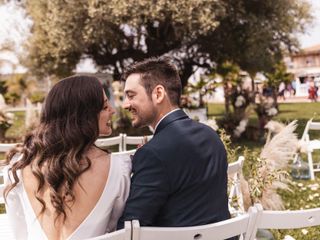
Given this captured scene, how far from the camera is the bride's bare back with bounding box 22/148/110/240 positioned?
6.47 feet

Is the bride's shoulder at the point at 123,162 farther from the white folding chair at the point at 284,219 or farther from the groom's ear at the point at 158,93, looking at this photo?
the white folding chair at the point at 284,219

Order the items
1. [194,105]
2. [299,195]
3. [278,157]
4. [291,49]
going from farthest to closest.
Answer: [291,49], [194,105], [299,195], [278,157]

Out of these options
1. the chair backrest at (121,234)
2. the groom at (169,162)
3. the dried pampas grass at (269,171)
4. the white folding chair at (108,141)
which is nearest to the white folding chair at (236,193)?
the dried pampas grass at (269,171)

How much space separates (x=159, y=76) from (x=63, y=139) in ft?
1.72

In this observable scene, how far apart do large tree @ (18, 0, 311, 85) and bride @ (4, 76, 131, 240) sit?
10.6m

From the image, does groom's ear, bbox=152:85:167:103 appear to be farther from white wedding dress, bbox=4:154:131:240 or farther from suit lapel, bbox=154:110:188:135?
white wedding dress, bbox=4:154:131:240

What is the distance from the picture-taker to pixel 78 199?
6.44ft

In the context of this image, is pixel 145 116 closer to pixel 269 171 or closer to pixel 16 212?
pixel 16 212

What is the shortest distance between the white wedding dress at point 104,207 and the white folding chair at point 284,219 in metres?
0.59

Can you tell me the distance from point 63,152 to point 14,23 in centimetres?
1532

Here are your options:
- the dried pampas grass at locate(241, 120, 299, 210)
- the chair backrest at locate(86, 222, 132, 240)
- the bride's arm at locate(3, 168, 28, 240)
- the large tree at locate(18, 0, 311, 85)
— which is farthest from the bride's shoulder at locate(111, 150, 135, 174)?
the large tree at locate(18, 0, 311, 85)

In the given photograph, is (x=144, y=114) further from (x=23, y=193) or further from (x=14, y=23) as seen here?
(x=14, y=23)

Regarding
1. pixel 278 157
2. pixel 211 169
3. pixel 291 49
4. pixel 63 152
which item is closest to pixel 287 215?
pixel 211 169

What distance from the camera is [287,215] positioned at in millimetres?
1809
